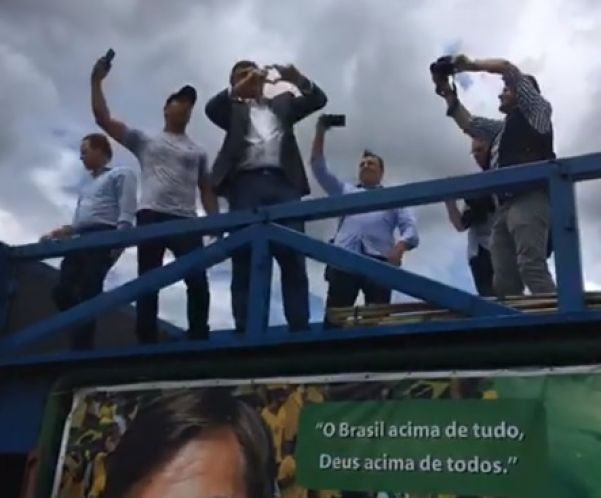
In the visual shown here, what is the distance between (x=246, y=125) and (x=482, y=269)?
56.0 inches

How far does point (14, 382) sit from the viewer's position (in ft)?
14.8

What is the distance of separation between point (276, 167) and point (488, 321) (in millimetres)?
1648

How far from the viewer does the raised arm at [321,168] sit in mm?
5117

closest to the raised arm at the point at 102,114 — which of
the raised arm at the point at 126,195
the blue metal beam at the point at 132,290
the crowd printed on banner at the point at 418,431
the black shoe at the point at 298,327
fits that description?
the raised arm at the point at 126,195

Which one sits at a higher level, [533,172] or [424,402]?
[533,172]

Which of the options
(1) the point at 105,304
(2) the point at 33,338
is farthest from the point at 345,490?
(2) the point at 33,338

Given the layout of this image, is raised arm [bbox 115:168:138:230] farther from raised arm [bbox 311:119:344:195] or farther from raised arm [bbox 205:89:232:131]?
raised arm [bbox 311:119:344:195]

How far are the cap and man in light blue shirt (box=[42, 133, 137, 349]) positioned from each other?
0.49m

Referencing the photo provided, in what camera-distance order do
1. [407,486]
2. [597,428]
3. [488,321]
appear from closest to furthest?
[597,428] → [407,486] → [488,321]

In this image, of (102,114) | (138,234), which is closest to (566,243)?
(138,234)

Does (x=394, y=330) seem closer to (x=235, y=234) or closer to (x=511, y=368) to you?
(x=511, y=368)

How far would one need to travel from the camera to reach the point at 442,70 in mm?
4359

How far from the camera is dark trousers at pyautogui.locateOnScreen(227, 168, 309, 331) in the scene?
4180mm

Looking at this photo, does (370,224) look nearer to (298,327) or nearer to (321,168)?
(321,168)
